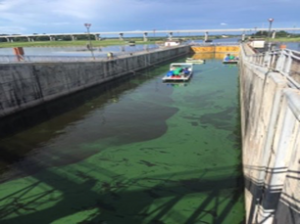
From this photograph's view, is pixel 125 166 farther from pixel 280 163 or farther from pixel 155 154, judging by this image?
pixel 280 163

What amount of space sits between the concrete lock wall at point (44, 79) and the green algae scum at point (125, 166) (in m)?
3.20

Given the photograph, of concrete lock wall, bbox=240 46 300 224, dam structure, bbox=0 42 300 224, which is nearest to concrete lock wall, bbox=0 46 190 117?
dam structure, bbox=0 42 300 224

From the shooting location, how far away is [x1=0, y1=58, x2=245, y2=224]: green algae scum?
11.1 metres

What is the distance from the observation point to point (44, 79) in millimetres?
31422

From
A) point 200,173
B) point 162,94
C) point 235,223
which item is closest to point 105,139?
point 200,173

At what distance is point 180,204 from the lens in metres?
11.4

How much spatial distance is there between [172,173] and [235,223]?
15.9 ft

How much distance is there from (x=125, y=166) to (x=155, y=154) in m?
2.67

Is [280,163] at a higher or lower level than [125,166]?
higher

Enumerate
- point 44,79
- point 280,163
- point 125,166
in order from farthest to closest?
point 44,79 → point 125,166 → point 280,163

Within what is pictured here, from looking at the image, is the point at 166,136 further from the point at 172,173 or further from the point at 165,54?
the point at 165,54

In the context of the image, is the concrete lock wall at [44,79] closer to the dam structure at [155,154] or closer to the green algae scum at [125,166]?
the dam structure at [155,154]

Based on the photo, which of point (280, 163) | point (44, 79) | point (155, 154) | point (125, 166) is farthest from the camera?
point (44, 79)

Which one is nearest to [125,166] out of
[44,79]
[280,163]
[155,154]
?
[155,154]
